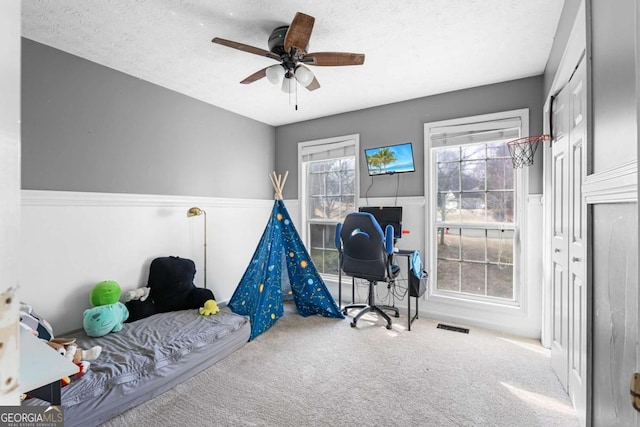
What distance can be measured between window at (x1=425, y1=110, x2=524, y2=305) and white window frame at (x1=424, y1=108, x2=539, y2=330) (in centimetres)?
1

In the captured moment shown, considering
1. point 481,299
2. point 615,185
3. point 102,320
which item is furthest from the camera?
point 481,299

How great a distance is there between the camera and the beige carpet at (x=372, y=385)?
1757 millimetres

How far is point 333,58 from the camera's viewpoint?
2.05 metres

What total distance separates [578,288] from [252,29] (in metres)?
2.62

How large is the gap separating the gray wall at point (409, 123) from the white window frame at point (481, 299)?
0.21 ft

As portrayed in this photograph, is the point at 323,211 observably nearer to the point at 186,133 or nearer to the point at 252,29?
the point at 186,133

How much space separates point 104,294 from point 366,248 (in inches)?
88.8

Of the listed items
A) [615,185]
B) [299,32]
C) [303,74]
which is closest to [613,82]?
[615,185]

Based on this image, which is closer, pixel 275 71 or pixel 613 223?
pixel 613 223

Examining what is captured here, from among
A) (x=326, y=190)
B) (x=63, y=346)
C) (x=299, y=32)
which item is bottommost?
(x=63, y=346)

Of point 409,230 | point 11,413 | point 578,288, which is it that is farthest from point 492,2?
point 11,413

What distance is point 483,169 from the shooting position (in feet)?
10.1

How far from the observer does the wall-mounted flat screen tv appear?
332 cm

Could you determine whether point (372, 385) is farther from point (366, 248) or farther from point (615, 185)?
point (615, 185)
